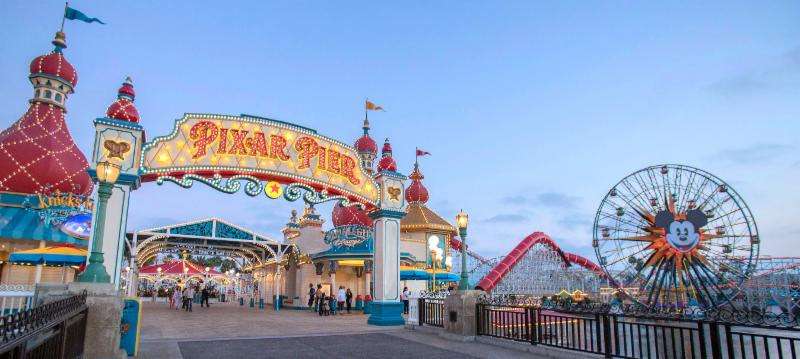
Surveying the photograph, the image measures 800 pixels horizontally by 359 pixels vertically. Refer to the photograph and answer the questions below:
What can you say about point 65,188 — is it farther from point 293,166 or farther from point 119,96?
point 293,166

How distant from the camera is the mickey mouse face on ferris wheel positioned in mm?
22639

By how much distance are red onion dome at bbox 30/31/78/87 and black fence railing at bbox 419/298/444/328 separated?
2516 centimetres

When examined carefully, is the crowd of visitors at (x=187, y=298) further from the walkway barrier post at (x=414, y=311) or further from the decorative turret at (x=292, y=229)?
the walkway barrier post at (x=414, y=311)

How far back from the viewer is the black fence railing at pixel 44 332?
3.13m

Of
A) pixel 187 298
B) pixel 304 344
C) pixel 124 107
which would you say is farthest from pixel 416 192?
pixel 304 344

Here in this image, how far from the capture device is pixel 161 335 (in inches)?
526

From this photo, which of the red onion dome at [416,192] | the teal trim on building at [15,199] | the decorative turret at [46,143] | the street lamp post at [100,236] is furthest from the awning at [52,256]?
the red onion dome at [416,192]

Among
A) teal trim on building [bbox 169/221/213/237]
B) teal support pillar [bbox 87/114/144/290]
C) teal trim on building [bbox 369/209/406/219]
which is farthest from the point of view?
teal trim on building [bbox 169/221/213/237]

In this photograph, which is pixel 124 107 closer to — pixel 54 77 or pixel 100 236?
pixel 100 236

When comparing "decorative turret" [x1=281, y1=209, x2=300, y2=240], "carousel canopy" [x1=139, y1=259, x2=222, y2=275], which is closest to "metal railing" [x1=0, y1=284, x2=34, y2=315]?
"decorative turret" [x1=281, y1=209, x2=300, y2=240]

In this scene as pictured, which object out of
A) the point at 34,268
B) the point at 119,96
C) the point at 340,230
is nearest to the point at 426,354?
the point at 340,230

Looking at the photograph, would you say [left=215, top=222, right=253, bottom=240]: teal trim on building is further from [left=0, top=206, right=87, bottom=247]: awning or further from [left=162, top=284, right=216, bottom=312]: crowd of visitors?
[left=0, top=206, right=87, bottom=247]: awning

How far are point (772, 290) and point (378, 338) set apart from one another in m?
35.5

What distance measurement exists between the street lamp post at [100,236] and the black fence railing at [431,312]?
8.96 m
